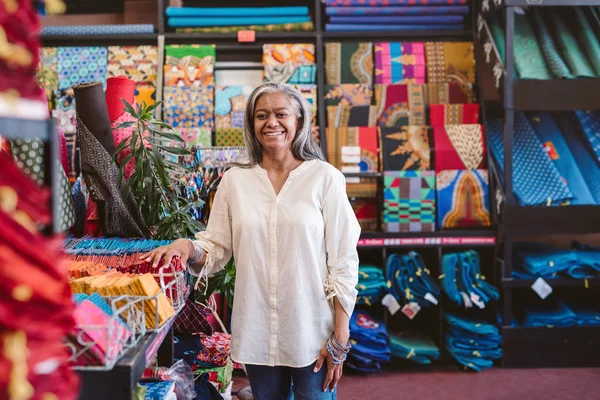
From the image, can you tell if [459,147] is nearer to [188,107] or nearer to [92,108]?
[188,107]

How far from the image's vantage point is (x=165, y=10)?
4141 mm

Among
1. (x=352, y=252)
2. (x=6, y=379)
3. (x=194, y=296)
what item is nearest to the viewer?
(x=6, y=379)

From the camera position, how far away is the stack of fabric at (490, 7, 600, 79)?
384 centimetres

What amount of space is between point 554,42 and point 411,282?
191 cm

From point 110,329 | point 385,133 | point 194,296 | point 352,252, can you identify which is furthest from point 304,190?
point 385,133

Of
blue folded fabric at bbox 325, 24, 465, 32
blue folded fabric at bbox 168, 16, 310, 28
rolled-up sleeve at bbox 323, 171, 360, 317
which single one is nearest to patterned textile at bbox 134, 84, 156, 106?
blue folded fabric at bbox 168, 16, 310, 28

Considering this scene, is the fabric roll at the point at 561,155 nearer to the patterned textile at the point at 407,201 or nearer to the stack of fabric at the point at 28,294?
the patterned textile at the point at 407,201

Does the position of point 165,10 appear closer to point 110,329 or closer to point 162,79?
point 162,79

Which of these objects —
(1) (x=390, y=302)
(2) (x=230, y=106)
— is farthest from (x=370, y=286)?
(2) (x=230, y=106)

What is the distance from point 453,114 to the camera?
404 cm

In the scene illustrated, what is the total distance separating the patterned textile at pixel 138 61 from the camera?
4062 mm

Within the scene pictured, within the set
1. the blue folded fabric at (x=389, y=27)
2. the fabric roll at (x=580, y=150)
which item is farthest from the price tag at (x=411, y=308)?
the blue folded fabric at (x=389, y=27)

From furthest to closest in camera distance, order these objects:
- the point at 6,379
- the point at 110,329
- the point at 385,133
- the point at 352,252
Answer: the point at 385,133, the point at 352,252, the point at 110,329, the point at 6,379

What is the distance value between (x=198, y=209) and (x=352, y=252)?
1428 mm
